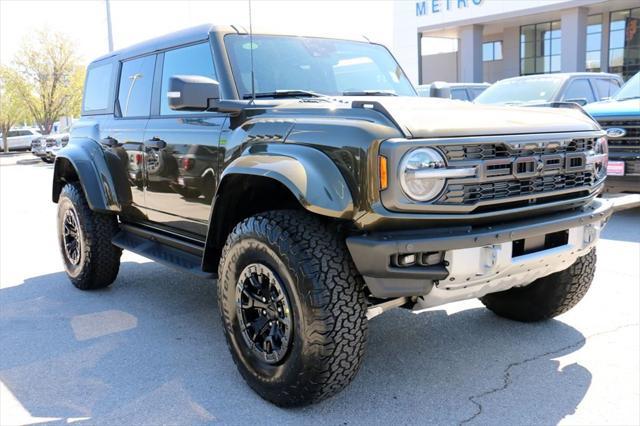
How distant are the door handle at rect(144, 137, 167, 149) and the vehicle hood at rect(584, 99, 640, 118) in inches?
218

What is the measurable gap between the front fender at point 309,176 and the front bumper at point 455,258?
0.58 feet

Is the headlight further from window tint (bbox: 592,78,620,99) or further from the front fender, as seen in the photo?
window tint (bbox: 592,78,620,99)

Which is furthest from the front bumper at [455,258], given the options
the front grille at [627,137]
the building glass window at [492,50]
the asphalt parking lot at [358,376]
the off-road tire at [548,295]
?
the building glass window at [492,50]

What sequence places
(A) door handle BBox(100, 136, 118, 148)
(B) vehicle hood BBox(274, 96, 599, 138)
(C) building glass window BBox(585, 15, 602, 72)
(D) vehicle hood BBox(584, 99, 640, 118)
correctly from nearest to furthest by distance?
(B) vehicle hood BBox(274, 96, 599, 138) → (A) door handle BBox(100, 136, 118, 148) → (D) vehicle hood BBox(584, 99, 640, 118) → (C) building glass window BBox(585, 15, 602, 72)

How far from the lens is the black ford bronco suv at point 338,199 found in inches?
105

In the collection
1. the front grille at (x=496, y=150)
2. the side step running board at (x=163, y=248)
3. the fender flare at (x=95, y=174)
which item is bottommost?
the side step running board at (x=163, y=248)

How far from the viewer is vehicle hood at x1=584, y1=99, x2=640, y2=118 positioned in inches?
282

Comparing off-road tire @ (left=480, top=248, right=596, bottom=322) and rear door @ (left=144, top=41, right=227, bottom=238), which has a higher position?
rear door @ (left=144, top=41, right=227, bottom=238)

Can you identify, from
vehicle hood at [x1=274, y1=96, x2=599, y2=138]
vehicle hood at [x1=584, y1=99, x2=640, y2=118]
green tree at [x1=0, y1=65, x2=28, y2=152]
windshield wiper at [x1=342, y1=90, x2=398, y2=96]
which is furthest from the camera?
green tree at [x1=0, y1=65, x2=28, y2=152]

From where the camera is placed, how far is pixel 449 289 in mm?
2828

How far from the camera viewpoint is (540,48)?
98.5 ft

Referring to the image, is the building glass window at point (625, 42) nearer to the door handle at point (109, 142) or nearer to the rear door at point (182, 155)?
the door handle at point (109, 142)

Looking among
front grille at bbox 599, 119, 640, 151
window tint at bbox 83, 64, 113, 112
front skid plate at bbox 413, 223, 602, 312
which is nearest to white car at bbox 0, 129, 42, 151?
window tint at bbox 83, 64, 113, 112

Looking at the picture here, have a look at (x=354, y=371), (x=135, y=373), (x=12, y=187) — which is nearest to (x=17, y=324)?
(x=135, y=373)
